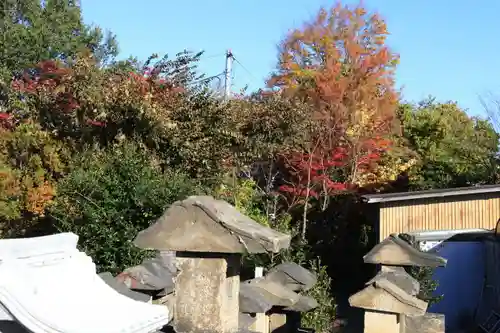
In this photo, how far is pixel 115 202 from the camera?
38.4 ft

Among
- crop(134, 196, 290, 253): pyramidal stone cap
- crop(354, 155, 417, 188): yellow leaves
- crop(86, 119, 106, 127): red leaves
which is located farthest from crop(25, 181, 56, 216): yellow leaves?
crop(354, 155, 417, 188): yellow leaves

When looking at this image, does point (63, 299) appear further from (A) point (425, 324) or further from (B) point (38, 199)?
(B) point (38, 199)

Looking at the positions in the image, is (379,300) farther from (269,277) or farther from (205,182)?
(205,182)

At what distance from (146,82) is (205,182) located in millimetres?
3336

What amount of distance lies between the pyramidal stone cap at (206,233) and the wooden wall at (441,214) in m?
12.3

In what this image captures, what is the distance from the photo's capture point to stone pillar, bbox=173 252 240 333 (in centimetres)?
416

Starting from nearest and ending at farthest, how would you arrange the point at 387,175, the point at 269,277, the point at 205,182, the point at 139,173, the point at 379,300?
1. the point at 379,300
2. the point at 269,277
3. the point at 139,173
4. the point at 205,182
5. the point at 387,175

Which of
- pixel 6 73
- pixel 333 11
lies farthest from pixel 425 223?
pixel 6 73

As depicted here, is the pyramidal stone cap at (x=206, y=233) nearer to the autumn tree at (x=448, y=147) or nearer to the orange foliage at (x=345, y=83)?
the orange foliage at (x=345, y=83)

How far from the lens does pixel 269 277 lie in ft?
24.8

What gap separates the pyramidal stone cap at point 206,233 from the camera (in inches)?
159

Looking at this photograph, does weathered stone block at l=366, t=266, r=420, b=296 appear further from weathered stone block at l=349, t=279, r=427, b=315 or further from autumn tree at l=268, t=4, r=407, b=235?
autumn tree at l=268, t=4, r=407, b=235

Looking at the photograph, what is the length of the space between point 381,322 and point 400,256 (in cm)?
91

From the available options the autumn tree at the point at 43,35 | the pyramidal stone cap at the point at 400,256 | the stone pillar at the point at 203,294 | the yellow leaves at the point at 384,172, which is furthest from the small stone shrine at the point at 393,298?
the autumn tree at the point at 43,35
